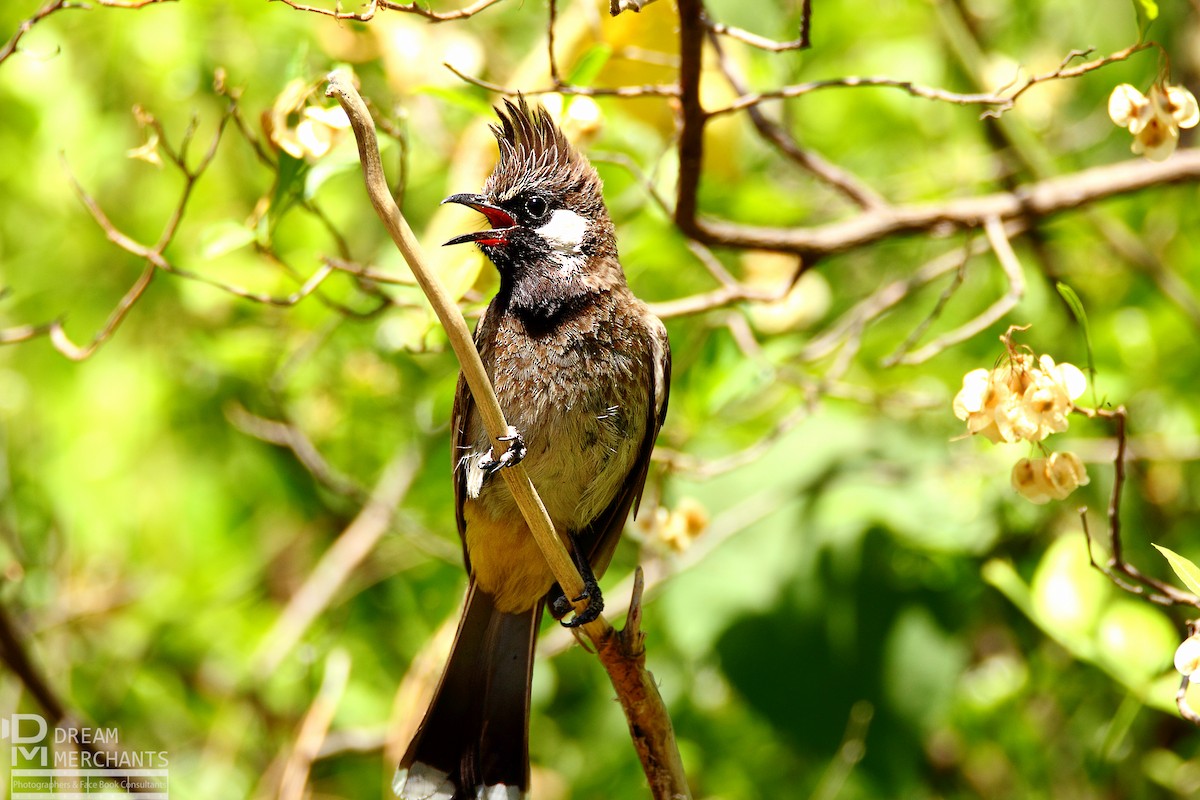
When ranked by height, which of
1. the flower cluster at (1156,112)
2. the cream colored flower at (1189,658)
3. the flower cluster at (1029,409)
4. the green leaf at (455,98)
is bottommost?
the cream colored flower at (1189,658)

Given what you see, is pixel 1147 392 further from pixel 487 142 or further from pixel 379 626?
pixel 379 626

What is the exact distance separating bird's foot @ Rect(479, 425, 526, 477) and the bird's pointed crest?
2.16ft

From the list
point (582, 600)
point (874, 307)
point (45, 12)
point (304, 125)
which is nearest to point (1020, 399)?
point (582, 600)

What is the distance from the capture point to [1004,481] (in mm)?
3666

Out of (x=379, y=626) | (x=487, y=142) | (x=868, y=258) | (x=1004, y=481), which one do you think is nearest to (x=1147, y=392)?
(x=1004, y=481)

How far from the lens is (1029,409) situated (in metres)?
2.08

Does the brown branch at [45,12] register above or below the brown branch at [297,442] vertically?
above

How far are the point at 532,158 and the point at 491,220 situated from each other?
6.9 inches

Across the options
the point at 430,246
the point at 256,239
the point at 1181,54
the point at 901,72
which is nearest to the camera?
the point at 256,239

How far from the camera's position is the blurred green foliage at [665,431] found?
363 cm

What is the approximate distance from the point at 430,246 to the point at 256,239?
86 cm

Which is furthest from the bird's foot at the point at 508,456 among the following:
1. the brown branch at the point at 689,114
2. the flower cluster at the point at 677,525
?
the brown branch at the point at 689,114

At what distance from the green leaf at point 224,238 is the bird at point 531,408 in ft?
1.57

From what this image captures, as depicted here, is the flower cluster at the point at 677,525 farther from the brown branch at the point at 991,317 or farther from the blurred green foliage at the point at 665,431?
the brown branch at the point at 991,317
